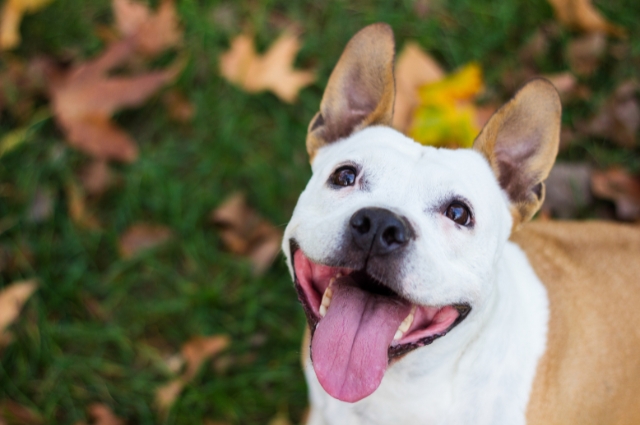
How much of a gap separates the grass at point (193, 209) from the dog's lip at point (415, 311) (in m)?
1.70

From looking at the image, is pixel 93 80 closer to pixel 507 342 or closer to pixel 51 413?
pixel 51 413

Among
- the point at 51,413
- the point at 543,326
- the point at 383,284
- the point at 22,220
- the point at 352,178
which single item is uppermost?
the point at 352,178

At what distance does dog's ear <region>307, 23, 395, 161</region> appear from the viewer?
Result: 9.03 ft

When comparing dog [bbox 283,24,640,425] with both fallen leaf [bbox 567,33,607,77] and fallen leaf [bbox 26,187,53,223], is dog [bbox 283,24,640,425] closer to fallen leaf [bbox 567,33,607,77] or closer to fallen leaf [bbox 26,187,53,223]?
fallen leaf [bbox 567,33,607,77]

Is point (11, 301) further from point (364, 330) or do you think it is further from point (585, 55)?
point (585, 55)

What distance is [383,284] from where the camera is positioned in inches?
91.4

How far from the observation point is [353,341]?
2.42 metres

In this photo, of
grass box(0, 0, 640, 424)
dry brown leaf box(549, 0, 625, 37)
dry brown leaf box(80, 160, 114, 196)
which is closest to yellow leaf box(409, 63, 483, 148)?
grass box(0, 0, 640, 424)

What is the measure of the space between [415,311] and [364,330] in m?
0.25

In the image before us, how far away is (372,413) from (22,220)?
126 inches

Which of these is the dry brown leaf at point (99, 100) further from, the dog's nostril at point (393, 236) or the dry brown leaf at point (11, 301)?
the dog's nostril at point (393, 236)

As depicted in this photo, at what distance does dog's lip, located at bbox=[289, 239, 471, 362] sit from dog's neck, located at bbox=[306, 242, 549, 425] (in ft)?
0.35

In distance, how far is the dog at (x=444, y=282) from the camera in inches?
92.4

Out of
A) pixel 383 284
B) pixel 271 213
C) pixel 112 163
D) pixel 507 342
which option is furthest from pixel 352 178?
pixel 112 163
